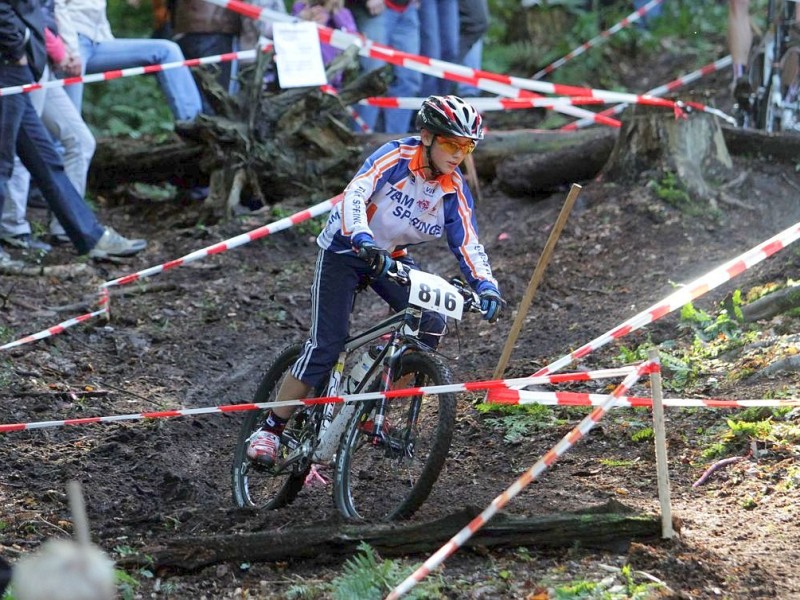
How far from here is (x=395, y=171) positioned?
16.9 ft

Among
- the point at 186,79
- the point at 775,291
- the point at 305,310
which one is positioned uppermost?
the point at 186,79

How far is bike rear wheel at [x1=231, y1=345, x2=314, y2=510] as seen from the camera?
17.9ft

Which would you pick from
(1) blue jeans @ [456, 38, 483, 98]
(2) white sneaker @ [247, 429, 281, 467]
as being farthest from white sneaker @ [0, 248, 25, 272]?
(1) blue jeans @ [456, 38, 483, 98]

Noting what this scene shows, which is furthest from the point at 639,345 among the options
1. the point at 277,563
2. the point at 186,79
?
the point at 186,79

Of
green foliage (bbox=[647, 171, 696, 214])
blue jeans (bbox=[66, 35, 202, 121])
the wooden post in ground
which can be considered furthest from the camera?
blue jeans (bbox=[66, 35, 202, 121])

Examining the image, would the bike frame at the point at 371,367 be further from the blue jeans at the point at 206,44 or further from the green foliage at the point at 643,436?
the blue jeans at the point at 206,44

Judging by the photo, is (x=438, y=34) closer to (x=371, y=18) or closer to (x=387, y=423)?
(x=371, y=18)

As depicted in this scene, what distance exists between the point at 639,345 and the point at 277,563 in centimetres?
333

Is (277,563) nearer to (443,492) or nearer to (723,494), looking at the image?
(443,492)

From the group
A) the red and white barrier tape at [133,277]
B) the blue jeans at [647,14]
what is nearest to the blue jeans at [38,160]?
the red and white barrier tape at [133,277]

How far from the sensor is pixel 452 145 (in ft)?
16.4

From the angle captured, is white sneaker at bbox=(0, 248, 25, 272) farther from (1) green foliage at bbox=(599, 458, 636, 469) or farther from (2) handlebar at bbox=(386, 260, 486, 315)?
(1) green foliage at bbox=(599, 458, 636, 469)

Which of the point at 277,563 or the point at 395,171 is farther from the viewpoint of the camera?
the point at 395,171

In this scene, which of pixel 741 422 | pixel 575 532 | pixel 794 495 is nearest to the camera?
pixel 575 532
